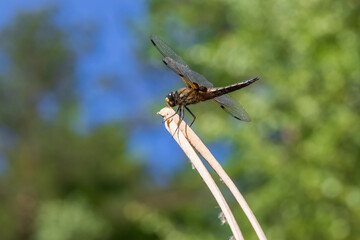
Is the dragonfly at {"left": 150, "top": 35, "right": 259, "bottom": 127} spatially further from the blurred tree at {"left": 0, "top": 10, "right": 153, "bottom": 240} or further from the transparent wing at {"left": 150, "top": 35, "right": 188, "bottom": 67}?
the blurred tree at {"left": 0, "top": 10, "right": 153, "bottom": 240}

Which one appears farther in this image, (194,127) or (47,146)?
(47,146)

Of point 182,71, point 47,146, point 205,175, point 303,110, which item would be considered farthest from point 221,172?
point 47,146

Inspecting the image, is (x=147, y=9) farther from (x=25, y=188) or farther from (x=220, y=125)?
(x=25, y=188)

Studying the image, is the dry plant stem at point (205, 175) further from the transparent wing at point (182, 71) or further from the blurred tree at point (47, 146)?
the blurred tree at point (47, 146)

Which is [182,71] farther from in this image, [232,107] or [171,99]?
[232,107]

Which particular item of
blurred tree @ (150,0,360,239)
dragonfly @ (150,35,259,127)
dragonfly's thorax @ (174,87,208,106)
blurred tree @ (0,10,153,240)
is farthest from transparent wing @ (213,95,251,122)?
blurred tree @ (0,10,153,240)

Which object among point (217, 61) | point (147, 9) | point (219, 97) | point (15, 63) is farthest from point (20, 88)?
point (219, 97)
